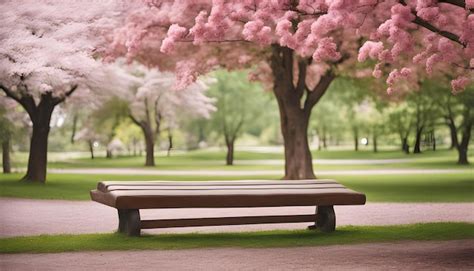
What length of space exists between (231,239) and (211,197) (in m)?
0.61

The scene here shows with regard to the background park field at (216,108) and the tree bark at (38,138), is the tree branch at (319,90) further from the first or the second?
the tree bark at (38,138)

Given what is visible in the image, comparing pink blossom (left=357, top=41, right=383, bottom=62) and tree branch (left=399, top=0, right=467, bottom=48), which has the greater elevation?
tree branch (left=399, top=0, right=467, bottom=48)

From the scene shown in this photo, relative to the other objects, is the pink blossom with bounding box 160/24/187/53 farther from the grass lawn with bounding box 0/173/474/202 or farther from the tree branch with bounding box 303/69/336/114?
the tree branch with bounding box 303/69/336/114

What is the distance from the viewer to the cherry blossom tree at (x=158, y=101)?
32281 mm

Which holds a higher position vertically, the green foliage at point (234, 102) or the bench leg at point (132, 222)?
the green foliage at point (234, 102)

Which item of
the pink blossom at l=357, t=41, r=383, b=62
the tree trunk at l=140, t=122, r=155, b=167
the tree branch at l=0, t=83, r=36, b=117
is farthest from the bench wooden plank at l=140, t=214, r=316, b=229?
the tree trunk at l=140, t=122, r=155, b=167

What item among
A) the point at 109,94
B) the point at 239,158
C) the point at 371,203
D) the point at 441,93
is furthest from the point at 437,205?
the point at 239,158

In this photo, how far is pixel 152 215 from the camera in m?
11.6

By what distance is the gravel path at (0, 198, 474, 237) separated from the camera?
969cm

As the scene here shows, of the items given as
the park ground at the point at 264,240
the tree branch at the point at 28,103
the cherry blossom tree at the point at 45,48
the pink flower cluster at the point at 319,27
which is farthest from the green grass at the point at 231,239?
the tree branch at the point at 28,103

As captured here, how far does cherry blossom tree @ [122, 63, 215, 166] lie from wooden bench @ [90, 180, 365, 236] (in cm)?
2268

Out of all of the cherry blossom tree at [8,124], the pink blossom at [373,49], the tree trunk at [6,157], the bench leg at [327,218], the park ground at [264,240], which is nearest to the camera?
the park ground at [264,240]

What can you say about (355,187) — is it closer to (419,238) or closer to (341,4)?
(419,238)

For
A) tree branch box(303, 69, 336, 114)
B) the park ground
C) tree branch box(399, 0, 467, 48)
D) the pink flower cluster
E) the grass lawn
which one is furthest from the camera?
tree branch box(303, 69, 336, 114)
